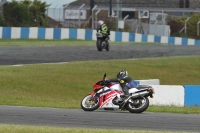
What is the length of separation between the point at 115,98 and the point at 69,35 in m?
30.6

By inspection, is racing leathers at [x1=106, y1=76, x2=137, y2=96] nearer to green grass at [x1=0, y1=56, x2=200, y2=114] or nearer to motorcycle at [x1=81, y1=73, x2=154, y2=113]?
motorcycle at [x1=81, y1=73, x2=154, y2=113]

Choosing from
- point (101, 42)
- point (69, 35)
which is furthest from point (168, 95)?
point (69, 35)

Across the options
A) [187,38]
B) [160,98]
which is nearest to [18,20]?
[187,38]

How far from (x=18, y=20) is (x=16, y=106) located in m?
31.7

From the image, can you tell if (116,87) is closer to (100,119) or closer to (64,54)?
(100,119)

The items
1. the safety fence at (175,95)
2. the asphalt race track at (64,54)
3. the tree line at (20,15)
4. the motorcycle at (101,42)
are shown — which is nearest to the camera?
the safety fence at (175,95)

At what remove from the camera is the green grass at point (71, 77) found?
57.3ft

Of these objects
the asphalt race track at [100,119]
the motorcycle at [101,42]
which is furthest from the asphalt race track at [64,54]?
the asphalt race track at [100,119]

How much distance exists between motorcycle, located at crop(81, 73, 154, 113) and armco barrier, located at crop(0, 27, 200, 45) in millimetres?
26445

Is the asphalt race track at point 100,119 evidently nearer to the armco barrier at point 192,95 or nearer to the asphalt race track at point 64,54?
the armco barrier at point 192,95

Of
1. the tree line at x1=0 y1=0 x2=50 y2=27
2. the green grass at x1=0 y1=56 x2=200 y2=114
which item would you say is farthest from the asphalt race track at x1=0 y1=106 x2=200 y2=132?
the tree line at x1=0 y1=0 x2=50 y2=27

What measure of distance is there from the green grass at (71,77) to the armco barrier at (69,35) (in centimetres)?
1453

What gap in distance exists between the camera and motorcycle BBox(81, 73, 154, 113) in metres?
14.2

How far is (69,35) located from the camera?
44969 mm
